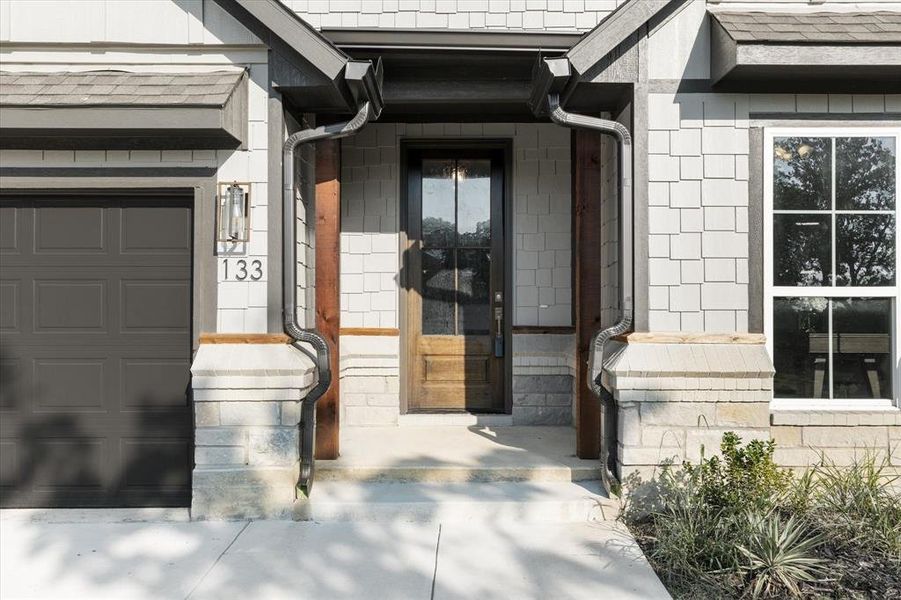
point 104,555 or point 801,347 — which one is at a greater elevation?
point 801,347

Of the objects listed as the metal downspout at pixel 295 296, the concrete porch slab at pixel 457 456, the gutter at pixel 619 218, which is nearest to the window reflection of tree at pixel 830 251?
the gutter at pixel 619 218

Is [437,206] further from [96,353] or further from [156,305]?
[96,353]

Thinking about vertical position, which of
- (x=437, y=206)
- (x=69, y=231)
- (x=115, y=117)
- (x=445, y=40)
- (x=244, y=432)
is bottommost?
(x=244, y=432)

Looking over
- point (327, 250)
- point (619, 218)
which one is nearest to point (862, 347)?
point (619, 218)

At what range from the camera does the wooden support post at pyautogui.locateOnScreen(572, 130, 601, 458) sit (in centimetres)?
432

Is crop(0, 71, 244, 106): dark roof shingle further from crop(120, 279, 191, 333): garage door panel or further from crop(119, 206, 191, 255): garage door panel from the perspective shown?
crop(120, 279, 191, 333): garage door panel

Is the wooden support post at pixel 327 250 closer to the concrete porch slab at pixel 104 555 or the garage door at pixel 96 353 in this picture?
the garage door at pixel 96 353

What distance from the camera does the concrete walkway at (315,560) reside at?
2.89 m

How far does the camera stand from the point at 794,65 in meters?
3.52

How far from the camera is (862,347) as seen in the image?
150 inches

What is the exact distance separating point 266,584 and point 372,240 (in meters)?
3.24

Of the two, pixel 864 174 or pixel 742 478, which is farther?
pixel 864 174

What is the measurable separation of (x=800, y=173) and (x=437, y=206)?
2.96 m

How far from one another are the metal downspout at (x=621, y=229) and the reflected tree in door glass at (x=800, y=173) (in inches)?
35.7
